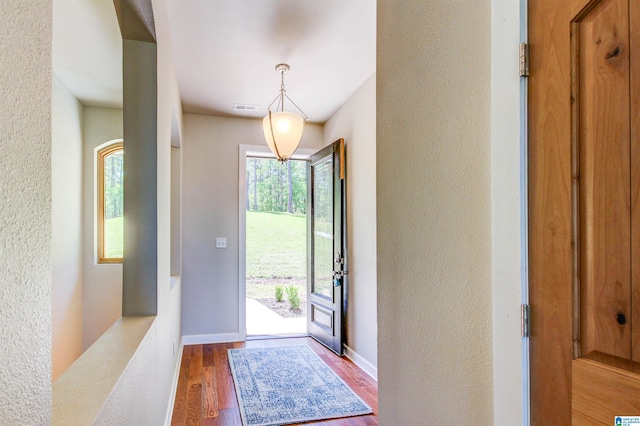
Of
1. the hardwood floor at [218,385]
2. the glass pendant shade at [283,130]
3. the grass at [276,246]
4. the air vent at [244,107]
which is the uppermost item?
the air vent at [244,107]

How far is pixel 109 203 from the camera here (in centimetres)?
397

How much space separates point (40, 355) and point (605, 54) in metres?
1.18

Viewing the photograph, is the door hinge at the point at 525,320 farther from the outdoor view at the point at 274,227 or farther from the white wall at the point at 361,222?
the outdoor view at the point at 274,227

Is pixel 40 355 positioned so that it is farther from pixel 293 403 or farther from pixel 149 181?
pixel 293 403

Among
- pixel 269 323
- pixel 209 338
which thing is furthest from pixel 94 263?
pixel 269 323

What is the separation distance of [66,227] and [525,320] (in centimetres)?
379

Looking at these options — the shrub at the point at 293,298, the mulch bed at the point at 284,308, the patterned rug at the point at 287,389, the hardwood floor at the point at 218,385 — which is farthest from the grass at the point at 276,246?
the patterned rug at the point at 287,389

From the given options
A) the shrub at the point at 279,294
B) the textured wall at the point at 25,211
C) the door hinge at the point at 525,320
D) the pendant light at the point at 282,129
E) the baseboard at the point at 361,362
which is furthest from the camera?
the shrub at the point at 279,294

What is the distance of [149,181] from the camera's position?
1.79m

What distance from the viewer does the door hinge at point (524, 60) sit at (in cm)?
89

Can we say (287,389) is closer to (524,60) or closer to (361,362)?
(361,362)

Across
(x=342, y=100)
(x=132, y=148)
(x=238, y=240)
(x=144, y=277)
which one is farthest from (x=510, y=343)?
(x=238, y=240)

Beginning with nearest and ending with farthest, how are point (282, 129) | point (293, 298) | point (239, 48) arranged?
point (239, 48) < point (282, 129) < point (293, 298)

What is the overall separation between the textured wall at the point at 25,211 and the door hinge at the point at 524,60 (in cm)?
102
